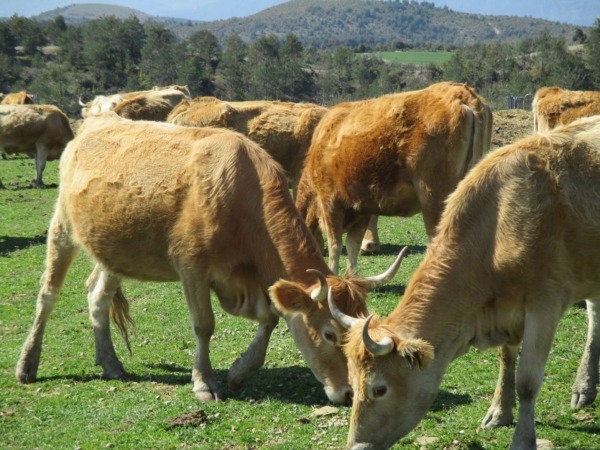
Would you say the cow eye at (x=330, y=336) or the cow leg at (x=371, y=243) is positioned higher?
the cow eye at (x=330, y=336)

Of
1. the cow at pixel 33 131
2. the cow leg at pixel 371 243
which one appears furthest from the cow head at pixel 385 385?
the cow at pixel 33 131

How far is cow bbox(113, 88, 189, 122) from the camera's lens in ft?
74.2

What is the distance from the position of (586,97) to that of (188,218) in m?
10.4

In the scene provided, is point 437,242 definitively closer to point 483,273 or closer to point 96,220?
point 483,273

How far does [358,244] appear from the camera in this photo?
1317 cm

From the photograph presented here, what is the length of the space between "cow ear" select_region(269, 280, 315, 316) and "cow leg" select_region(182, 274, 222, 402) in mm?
1074

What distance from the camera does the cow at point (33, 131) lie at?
27.4 meters

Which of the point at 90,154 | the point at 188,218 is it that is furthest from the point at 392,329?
the point at 90,154

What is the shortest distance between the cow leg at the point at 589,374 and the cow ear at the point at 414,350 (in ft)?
6.90

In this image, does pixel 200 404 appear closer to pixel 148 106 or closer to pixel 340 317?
pixel 340 317

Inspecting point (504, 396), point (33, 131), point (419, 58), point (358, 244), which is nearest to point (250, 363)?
point (504, 396)

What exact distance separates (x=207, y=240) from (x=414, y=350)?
105 inches

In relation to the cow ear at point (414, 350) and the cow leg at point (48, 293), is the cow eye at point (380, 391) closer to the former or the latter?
the cow ear at point (414, 350)

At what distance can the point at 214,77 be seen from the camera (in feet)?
252
